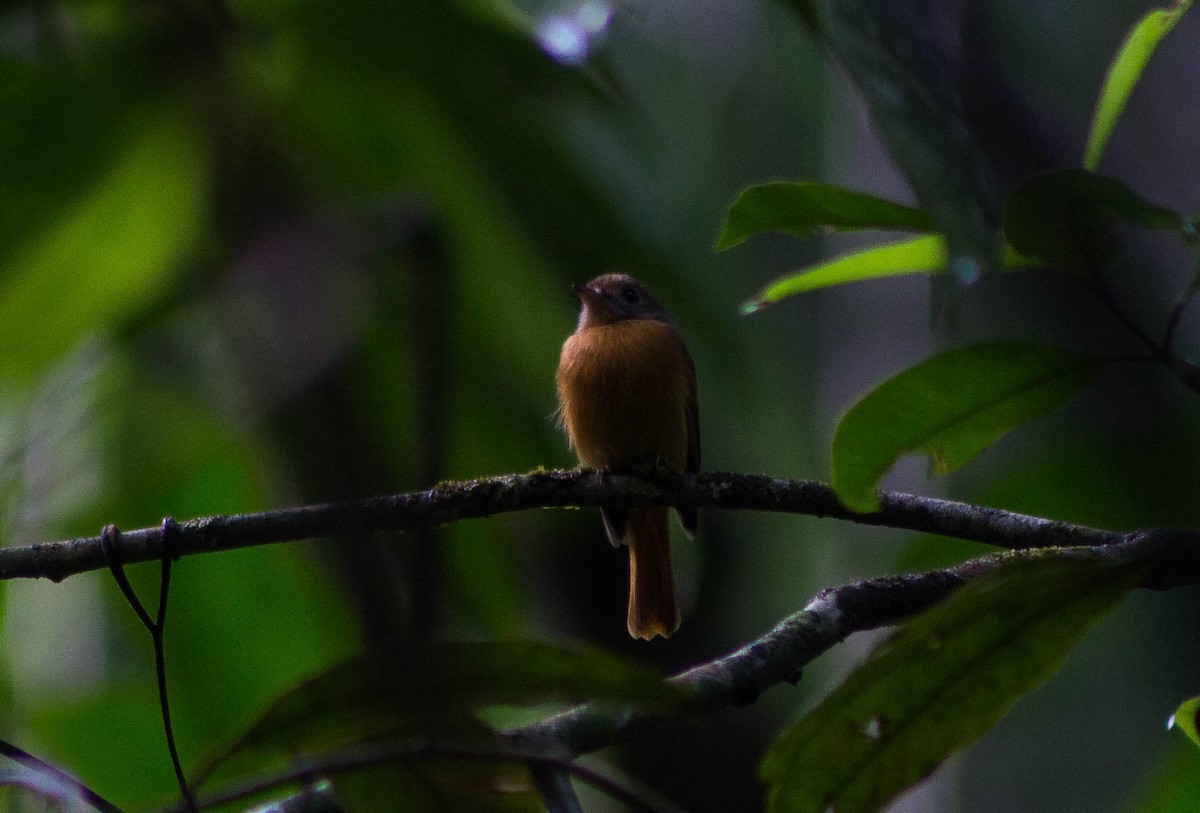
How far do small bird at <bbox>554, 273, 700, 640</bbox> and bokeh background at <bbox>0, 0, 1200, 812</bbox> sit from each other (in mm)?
183

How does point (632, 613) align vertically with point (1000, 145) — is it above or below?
below

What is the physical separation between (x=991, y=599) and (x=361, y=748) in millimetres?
709

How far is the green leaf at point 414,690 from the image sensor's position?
1273 mm

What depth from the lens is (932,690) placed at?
146 centimetres

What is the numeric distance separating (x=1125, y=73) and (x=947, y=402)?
1.98ft

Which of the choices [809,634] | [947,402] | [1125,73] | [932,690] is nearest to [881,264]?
[947,402]

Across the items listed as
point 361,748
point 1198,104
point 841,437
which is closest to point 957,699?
point 841,437

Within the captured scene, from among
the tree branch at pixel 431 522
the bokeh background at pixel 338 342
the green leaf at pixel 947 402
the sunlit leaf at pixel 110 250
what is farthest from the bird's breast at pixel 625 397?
the green leaf at pixel 947 402

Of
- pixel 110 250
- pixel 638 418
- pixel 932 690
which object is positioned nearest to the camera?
pixel 932 690

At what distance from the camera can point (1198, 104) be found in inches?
201

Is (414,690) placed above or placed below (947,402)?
below

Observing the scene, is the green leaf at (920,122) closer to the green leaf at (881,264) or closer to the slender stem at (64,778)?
the green leaf at (881,264)

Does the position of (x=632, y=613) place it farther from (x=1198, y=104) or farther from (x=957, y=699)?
(x=1198, y=104)

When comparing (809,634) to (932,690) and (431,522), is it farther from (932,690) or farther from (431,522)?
(431,522)
